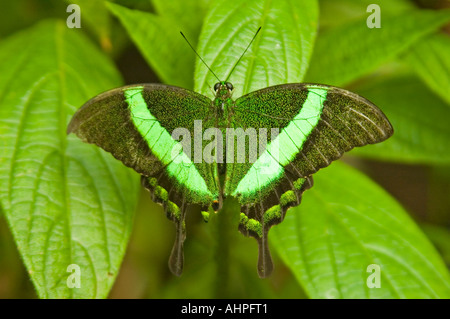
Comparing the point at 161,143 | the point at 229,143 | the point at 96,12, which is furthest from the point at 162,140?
the point at 96,12

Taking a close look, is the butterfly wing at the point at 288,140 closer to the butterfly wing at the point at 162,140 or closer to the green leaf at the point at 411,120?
the butterfly wing at the point at 162,140

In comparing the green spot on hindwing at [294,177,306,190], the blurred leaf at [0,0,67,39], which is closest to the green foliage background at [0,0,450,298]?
the green spot on hindwing at [294,177,306,190]

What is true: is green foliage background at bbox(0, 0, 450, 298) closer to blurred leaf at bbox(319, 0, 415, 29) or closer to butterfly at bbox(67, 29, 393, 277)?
butterfly at bbox(67, 29, 393, 277)

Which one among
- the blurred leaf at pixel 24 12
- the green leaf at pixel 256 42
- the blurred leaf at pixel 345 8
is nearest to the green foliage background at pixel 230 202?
the green leaf at pixel 256 42

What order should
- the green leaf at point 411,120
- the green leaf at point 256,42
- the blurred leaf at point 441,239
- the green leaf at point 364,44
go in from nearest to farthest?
the green leaf at point 256,42, the green leaf at point 364,44, the green leaf at point 411,120, the blurred leaf at point 441,239

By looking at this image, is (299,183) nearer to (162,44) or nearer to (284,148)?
(284,148)

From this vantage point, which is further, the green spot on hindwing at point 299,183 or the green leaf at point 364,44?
the green leaf at point 364,44
